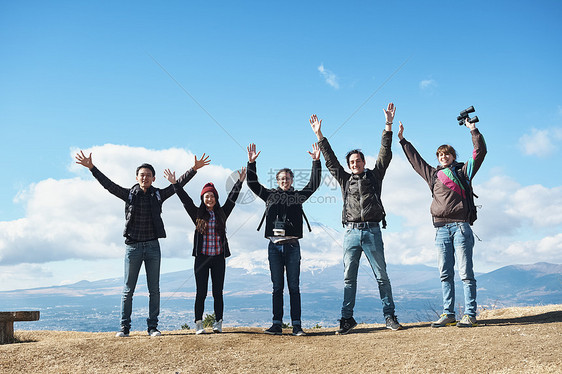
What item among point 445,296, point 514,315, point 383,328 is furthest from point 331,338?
point 514,315

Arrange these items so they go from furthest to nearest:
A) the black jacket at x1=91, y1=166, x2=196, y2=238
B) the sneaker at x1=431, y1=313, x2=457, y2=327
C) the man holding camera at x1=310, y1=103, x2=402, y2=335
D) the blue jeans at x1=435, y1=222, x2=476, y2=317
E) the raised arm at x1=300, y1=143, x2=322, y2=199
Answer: the raised arm at x1=300, y1=143, x2=322, y2=199
the black jacket at x1=91, y1=166, x2=196, y2=238
the sneaker at x1=431, y1=313, x2=457, y2=327
the man holding camera at x1=310, y1=103, x2=402, y2=335
the blue jeans at x1=435, y1=222, x2=476, y2=317

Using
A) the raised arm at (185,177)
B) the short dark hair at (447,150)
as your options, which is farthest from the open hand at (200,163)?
the short dark hair at (447,150)

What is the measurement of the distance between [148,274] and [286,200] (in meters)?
2.73

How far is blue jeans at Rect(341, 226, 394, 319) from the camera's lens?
712 cm

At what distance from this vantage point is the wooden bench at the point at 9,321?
9.27 metres

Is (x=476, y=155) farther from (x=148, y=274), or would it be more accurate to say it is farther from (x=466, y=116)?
(x=148, y=274)

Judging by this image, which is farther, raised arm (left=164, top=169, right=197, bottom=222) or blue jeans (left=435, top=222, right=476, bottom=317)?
raised arm (left=164, top=169, right=197, bottom=222)

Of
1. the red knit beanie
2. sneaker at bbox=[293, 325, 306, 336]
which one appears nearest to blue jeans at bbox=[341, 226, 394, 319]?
sneaker at bbox=[293, 325, 306, 336]

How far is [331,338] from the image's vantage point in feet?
22.9

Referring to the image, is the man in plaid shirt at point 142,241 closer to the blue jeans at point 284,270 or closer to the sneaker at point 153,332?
the sneaker at point 153,332

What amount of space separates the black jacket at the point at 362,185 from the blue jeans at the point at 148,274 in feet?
11.1

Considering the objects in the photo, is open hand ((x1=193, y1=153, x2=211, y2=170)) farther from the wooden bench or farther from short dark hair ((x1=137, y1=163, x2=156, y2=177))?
the wooden bench

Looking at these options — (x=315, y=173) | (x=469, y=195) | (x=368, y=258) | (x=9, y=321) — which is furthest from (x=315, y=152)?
(x=9, y=321)

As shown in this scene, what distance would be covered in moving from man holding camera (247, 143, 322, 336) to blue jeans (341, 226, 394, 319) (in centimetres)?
82
